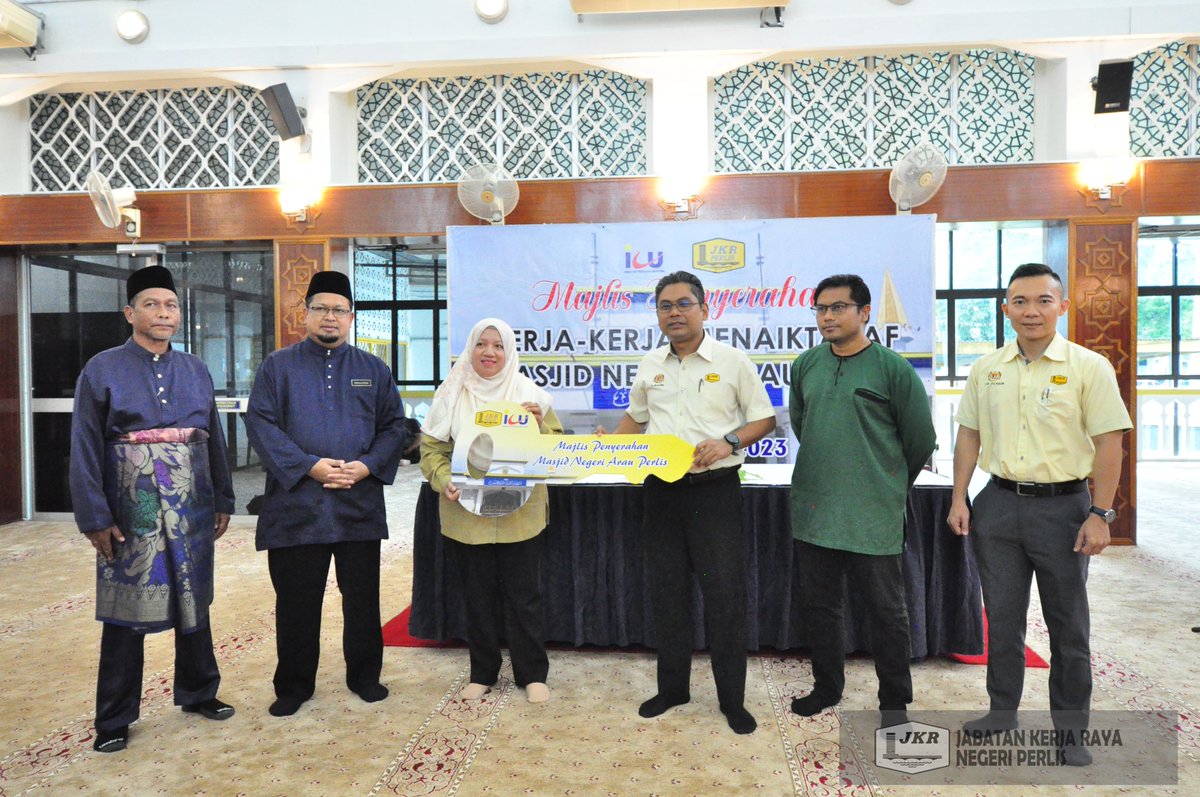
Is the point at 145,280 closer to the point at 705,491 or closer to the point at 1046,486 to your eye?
the point at 705,491

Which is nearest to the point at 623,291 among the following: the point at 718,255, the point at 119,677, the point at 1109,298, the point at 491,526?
the point at 718,255

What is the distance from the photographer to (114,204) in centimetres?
566

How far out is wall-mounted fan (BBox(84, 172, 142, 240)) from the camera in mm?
5496

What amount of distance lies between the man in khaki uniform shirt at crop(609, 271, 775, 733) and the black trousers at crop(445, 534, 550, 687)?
1.58 feet

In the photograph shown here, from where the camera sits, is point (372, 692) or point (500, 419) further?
point (372, 692)

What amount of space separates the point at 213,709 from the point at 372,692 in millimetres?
547

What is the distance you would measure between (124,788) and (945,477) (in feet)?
11.0

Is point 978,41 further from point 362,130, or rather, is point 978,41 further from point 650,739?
point 650,739

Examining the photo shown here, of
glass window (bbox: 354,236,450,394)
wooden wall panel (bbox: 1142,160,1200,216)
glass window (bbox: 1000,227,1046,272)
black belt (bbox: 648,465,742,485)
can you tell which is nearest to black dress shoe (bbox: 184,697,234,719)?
black belt (bbox: 648,465,742,485)

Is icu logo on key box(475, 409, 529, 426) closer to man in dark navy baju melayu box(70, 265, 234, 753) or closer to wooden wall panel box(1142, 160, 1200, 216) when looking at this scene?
man in dark navy baju melayu box(70, 265, 234, 753)

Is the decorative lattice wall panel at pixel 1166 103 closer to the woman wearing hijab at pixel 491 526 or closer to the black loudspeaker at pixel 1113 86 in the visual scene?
the black loudspeaker at pixel 1113 86

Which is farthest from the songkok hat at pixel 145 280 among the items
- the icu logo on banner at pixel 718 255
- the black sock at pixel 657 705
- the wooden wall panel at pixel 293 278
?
the wooden wall panel at pixel 293 278

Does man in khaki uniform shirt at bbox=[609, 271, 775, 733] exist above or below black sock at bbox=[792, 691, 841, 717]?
above

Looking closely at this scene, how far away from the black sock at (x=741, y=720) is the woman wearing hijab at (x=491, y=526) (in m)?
0.70
